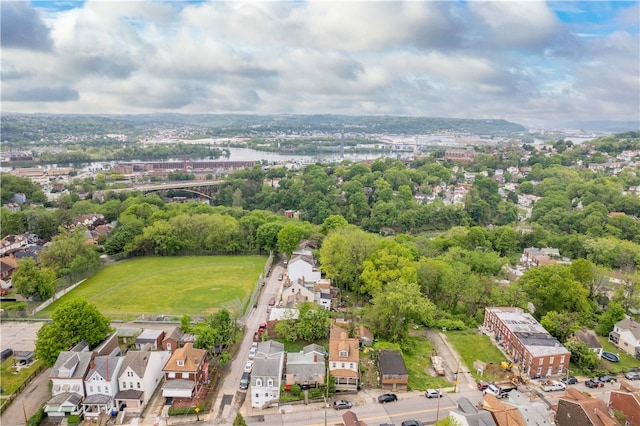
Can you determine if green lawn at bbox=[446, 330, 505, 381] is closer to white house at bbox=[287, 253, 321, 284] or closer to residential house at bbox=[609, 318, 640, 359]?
residential house at bbox=[609, 318, 640, 359]

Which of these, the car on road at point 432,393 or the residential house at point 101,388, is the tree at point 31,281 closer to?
the residential house at point 101,388

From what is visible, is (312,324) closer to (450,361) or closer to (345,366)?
(345,366)

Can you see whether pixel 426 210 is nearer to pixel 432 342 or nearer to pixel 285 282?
pixel 285 282

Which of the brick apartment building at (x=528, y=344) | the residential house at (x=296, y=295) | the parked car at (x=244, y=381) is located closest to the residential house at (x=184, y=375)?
the parked car at (x=244, y=381)

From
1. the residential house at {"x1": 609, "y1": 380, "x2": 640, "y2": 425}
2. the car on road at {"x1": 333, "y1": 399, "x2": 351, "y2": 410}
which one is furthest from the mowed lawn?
the residential house at {"x1": 609, "y1": 380, "x2": 640, "y2": 425}

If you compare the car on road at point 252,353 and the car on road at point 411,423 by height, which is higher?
the car on road at point 411,423

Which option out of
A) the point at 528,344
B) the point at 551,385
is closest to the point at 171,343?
the point at 528,344
